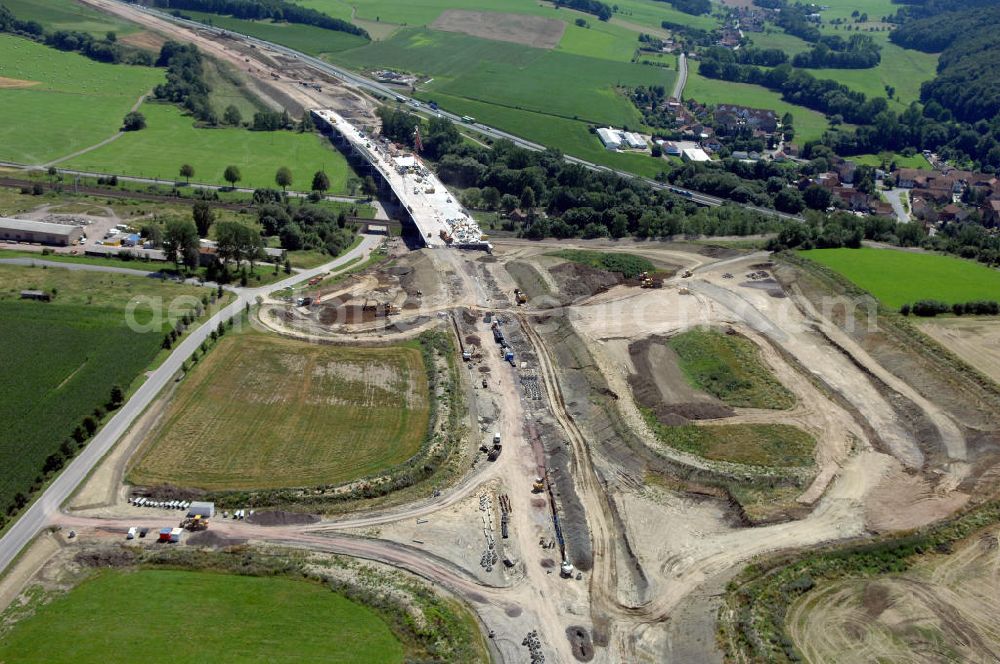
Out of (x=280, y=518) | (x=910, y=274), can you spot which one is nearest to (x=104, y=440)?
(x=280, y=518)

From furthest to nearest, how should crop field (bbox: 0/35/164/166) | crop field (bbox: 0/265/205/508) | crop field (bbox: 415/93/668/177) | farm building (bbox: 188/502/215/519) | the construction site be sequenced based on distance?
1. crop field (bbox: 415/93/668/177)
2. crop field (bbox: 0/35/164/166)
3. crop field (bbox: 0/265/205/508)
4. farm building (bbox: 188/502/215/519)
5. the construction site

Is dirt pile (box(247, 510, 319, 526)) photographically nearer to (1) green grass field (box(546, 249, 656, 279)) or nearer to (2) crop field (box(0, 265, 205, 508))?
(2) crop field (box(0, 265, 205, 508))

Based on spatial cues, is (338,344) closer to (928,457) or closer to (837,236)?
(928,457)

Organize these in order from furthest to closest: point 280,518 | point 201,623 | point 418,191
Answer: point 418,191 → point 280,518 → point 201,623

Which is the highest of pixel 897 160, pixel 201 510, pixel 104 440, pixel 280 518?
pixel 897 160

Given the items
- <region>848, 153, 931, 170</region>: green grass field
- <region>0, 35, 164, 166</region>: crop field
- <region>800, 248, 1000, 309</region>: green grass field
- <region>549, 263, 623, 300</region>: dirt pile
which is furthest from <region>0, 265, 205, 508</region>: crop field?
<region>848, 153, 931, 170</region>: green grass field

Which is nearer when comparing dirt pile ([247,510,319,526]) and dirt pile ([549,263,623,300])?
dirt pile ([247,510,319,526])

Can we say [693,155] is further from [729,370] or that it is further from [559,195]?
[729,370]

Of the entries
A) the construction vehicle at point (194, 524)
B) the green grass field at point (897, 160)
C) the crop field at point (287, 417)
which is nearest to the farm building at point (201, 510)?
the construction vehicle at point (194, 524)
